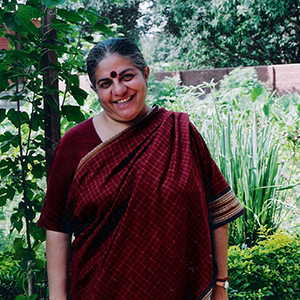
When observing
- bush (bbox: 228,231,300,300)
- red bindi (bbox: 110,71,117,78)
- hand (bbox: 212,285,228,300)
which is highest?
red bindi (bbox: 110,71,117,78)

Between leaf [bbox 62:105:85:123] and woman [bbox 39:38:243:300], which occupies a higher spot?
leaf [bbox 62:105:85:123]

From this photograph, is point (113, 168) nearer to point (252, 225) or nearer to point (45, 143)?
point (45, 143)

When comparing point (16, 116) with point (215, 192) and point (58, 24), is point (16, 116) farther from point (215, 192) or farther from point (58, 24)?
point (215, 192)

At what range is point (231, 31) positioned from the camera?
55.2ft

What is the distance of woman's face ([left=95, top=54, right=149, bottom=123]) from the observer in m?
1.41

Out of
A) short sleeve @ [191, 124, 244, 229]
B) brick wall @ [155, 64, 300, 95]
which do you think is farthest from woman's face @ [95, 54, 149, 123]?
brick wall @ [155, 64, 300, 95]

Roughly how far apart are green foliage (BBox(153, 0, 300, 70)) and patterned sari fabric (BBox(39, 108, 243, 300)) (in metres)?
14.5

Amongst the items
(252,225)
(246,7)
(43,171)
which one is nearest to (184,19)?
(246,7)

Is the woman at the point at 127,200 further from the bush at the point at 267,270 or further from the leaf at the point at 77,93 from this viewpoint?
the bush at the point at 267,270

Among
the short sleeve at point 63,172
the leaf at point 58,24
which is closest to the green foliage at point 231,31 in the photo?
the leaf at point 58,24

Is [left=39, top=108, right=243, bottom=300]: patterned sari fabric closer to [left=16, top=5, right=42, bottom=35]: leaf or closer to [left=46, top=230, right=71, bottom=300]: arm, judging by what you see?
[left=46, top=230, right=71, bottom=300]: arm

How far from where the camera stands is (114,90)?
4.59 feet

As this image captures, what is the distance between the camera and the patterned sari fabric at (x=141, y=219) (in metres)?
1.38

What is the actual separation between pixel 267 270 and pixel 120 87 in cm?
180
